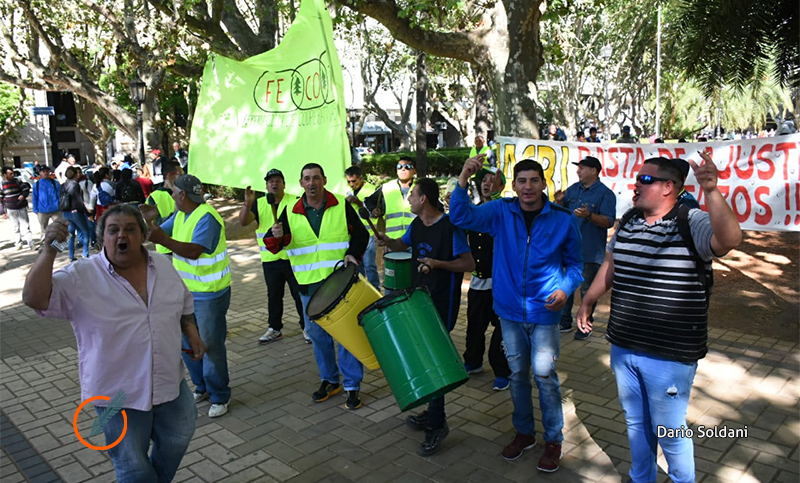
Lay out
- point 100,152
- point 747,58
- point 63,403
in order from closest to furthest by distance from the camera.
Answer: point 63,403 → point 747,58 → point 100,152

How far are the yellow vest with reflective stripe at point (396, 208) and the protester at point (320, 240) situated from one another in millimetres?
1470

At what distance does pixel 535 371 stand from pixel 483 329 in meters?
1.67

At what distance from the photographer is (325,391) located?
5.43m

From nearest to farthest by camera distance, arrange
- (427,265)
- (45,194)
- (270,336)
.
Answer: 1. (427,265)
2. (270,336)
3. (45,194)

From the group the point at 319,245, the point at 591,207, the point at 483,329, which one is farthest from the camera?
the point at 591,207

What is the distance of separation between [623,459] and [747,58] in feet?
25.0

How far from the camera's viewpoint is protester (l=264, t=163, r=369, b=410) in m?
5.20

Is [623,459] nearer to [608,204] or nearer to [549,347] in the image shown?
[549,347]

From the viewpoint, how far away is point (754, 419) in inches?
185

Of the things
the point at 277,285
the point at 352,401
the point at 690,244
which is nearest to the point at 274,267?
the point at 277,285

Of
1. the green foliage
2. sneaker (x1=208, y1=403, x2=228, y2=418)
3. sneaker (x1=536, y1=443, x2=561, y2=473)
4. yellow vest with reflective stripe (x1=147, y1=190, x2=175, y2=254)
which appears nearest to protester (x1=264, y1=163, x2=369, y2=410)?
sneaker (x1=208, y1=403, x2=228, y2=418)

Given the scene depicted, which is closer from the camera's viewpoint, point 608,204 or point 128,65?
point 608,204

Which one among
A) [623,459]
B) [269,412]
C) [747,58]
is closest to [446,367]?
[623,459]

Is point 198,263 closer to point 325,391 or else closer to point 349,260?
point 349,260
